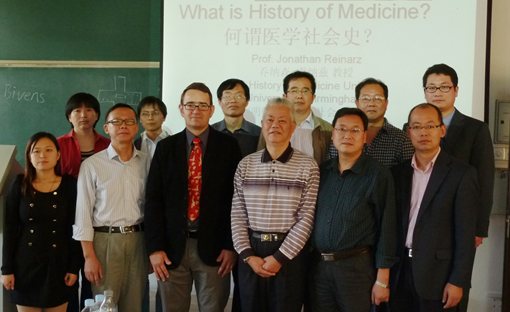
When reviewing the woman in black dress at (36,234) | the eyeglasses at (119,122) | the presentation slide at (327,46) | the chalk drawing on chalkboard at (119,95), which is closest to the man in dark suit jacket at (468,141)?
the presentation slide at (327,46)

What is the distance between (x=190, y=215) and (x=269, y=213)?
43 centimetres

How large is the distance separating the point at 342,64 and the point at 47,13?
237cm

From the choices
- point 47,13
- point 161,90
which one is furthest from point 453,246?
point 47,13

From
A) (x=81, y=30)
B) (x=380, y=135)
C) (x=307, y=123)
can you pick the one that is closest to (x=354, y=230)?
(x=380, y=135)

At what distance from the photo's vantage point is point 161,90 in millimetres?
3656

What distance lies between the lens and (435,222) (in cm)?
219

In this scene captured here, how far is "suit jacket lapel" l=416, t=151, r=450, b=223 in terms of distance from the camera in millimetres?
2201

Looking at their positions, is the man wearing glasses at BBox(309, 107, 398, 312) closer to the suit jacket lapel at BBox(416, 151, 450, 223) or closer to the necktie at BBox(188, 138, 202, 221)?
the suit jacket lapel at BBox(416, 151, 450, 223)

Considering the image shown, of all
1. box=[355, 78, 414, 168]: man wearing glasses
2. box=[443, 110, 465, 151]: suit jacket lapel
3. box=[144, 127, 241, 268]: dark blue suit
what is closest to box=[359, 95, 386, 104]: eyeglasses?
box=[355, 78, 414, 168]: man wearing glasses

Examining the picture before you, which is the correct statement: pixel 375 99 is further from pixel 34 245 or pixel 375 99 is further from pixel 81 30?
pixel 81 30

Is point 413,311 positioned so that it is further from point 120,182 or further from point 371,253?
point 120,182

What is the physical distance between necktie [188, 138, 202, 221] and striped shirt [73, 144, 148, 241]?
0.27 meters

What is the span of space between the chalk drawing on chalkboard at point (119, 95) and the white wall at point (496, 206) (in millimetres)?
2625

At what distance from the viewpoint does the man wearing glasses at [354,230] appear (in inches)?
86.7
